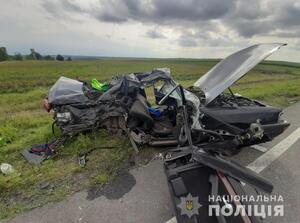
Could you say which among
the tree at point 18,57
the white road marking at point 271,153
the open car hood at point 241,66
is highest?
the open car hood at point 241,66

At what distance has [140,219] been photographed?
2.64 m

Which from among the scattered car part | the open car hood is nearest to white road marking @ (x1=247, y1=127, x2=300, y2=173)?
the open car hood

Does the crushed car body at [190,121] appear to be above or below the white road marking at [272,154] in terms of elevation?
above

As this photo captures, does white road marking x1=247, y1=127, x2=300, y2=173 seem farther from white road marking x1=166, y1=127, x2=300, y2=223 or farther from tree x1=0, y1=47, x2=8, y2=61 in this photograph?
tree x1=0, y1=47, x2=8, y2=61

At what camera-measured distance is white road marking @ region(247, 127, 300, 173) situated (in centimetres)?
367

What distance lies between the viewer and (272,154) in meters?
4.06

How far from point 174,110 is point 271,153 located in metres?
1.72

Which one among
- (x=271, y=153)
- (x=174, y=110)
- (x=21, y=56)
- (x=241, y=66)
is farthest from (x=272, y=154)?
(x=21, y=56)

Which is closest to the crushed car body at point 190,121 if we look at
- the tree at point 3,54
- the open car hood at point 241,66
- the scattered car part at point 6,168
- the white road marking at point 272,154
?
the open car hood at point 241,66

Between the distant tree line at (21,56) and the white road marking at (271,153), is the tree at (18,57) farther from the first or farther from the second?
the white road marking at (271,153)

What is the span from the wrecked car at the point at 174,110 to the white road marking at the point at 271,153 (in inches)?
14.9

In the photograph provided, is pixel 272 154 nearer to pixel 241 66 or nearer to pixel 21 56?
pixel 241 66

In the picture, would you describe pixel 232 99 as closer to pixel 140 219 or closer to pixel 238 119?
pixel 238 119

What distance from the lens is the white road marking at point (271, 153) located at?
12.1 feet
